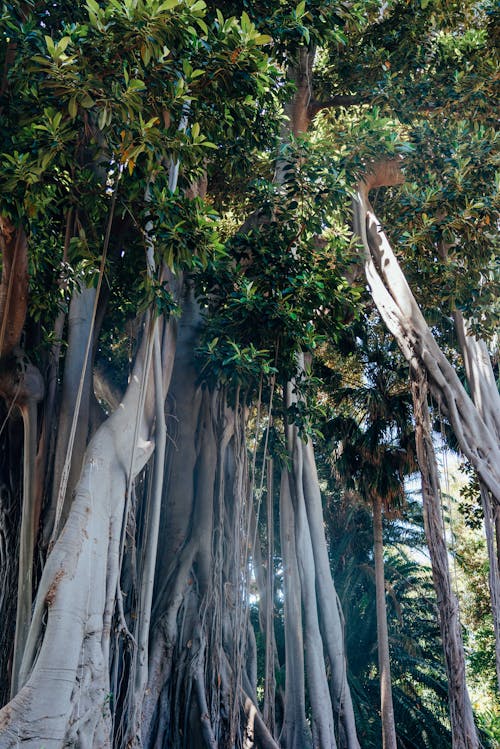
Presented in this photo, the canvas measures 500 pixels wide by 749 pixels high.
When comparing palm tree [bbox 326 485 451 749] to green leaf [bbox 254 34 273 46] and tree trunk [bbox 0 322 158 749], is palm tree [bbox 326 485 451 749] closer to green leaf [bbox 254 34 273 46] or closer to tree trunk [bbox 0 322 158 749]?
tree trunk [bbox 0 322 158 749]

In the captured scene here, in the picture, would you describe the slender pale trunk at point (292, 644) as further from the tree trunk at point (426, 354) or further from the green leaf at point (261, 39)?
the green leaf at point (261, 39)

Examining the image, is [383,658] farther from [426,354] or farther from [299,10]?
[299,10]

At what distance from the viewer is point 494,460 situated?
5391 mm

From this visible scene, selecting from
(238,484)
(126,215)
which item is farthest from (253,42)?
(238,484)

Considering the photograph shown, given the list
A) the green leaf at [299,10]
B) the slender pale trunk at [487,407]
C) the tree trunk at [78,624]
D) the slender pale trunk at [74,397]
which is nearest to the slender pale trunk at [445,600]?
the slender pale trunk at [487,407]

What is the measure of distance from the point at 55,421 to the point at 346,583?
8.21 metres

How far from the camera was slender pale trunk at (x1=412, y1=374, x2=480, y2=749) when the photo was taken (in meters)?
4.86

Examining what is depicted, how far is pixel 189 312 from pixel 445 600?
305 cm

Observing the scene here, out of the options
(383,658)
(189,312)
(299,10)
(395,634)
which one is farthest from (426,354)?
(395,634)

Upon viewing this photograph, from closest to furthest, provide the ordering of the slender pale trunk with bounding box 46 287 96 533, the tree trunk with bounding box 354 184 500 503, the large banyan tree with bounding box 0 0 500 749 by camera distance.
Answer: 1. the large banyan tree with bounding box 0 0 500 749
2. the slender pale trunk with bounding box 46 287 96 533
3. the tree trunk with bounding box 354 184 500 503

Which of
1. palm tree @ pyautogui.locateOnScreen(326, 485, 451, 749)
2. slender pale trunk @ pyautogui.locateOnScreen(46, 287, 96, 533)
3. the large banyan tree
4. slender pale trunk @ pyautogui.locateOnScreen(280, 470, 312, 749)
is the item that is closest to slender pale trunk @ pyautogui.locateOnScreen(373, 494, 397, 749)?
palm tree @ pyautogui.locateOnScreen(326, 485, 451, 749)

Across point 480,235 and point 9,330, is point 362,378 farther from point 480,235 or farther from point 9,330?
point 9,330

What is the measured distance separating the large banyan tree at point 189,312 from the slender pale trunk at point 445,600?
12 cm

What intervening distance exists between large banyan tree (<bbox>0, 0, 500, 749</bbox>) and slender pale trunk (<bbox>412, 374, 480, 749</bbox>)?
12 cm
